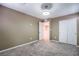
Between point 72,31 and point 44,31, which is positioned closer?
point 44,31

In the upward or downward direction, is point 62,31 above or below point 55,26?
below

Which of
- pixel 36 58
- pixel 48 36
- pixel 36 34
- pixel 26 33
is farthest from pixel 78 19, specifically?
pixel 36 58

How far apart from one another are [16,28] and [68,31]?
6.21 ft

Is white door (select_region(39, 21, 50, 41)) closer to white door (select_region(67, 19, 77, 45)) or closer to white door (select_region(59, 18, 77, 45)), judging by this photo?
white door (select_region(59, 18, 77, 45))

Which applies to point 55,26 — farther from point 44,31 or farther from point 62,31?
point 44,31

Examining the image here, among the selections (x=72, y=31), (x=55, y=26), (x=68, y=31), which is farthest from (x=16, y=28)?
(x=72, y=31)

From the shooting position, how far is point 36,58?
164 cm

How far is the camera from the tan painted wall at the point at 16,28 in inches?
94.8

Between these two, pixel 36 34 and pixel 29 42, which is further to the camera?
pixel 36 34

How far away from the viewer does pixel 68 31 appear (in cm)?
274

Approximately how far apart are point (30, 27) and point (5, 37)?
86 cm

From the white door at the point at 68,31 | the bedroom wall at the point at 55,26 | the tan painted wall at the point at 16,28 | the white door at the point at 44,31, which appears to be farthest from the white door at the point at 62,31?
the tan painted wall at the point at 16,28

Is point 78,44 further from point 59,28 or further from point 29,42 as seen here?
point 29,42

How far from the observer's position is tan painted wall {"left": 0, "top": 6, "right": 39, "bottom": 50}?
2.41m
